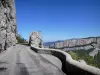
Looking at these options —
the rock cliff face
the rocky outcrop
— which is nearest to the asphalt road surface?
the rock cliff face

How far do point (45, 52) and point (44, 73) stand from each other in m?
24.5

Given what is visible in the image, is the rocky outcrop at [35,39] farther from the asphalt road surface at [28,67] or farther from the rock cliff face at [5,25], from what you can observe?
the asphalt road surface at [28,67]

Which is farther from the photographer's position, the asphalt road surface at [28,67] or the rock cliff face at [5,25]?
the rock cliff face at [5,25]

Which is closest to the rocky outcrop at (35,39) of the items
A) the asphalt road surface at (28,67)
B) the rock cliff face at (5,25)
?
the rock cliff face at (5,25)

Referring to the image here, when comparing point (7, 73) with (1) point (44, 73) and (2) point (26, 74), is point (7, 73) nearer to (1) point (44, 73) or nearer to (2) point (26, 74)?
(2) point (26, 74)

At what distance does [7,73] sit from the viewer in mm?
17578

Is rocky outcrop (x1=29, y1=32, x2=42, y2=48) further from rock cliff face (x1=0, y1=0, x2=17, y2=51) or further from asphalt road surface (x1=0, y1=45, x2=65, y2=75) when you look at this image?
asphalt road surface (x1=0, y1=45, x2=65, y2=75)

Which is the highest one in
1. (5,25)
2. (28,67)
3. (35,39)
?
(5,25)

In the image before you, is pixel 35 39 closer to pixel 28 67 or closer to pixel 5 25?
pixel 5 25

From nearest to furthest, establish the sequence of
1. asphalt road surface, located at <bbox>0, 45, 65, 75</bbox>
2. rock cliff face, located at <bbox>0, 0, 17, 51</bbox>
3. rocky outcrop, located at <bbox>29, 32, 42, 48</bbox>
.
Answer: asphalt road surface, located at <bbox>0, 45, 65, 75</bbox> → rock cliff face, located at <bbox>0, 0, 17, 51</bbox> → rocky outcrop, located at <bbox>29, 32, 42, 48</bbox>

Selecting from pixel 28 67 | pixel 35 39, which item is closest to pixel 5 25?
pixel 28 67

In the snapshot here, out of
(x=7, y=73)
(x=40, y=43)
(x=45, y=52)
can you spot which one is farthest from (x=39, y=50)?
(x=40, y=43)

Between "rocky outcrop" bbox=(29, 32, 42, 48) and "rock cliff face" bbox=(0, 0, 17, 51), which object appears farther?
"rocky outcrop" bbox=(29, 32, 42, 48)

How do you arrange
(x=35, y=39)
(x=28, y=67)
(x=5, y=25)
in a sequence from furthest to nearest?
(x=35, y=39) < (x=5, y=25) < (x=28, y=67)
